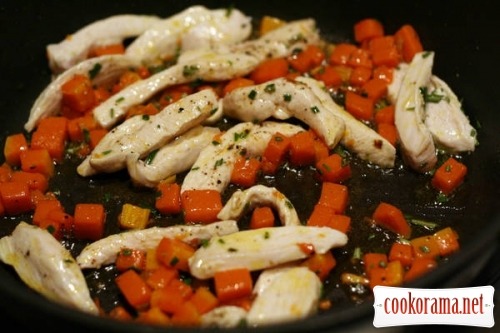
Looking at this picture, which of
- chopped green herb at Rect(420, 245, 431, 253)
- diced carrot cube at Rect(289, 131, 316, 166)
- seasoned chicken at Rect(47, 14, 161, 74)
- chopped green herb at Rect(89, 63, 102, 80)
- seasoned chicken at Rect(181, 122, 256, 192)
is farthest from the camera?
seasoned chicken at Rect(47, 14, 161, 74)

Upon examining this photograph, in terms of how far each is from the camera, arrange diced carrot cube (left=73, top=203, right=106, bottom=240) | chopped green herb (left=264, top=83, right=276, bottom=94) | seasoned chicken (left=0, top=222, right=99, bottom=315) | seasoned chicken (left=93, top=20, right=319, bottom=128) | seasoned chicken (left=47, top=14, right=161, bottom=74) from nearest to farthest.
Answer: seasoned chicken (left=0, top=222, right=99, bottom=315) < diced carrot cube (left=73, top=203, right=106, bottom=240) < chopped green herb (left=264, top=83, right=276, bottom=94) < seasoned chicken (left=93, top=20, right=319, bottom=128) < seasoned chicken (left=47, top=14, right=161, bottom=74)

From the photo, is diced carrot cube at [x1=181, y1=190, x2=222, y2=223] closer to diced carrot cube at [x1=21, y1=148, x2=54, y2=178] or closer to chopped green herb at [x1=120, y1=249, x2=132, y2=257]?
chopped green herb at [x1=120, y1=249, x2=132, y2=257]

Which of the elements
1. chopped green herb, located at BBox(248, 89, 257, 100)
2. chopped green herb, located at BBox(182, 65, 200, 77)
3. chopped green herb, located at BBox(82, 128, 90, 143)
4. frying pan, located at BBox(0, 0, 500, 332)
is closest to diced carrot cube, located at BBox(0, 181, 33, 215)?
frying pan, located at BBox(0, 0, 500, 332)

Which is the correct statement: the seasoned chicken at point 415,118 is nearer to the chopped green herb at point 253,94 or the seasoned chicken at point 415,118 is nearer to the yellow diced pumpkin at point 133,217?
the chopped green herb at point 253,94

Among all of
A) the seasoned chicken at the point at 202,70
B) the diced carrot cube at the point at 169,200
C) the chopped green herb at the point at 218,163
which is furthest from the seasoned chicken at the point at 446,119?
the diced carrot cube at the point at 169,200

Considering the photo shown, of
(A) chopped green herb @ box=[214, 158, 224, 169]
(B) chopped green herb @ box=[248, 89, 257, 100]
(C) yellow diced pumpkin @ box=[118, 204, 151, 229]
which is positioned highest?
(B) chopped green herb @ box=[248, 89, 257, 100]

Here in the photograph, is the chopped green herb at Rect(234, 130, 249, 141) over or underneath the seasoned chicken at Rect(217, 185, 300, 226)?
over
